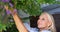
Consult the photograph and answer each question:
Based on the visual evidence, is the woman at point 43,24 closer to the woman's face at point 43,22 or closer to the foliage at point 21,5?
the woman's face at point 43,22

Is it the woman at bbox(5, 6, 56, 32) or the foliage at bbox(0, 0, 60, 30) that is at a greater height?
the foliage at bbox(0, 0, 60, 30)

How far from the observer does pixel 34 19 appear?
472 cm

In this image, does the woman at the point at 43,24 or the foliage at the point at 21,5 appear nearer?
the foliage at the point at 21,5

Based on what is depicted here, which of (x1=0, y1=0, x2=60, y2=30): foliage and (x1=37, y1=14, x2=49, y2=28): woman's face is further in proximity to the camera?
(x1=37, y1=14, x2=49, y2=28): woman's face

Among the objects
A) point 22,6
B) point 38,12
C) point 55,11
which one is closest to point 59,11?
point 55,11

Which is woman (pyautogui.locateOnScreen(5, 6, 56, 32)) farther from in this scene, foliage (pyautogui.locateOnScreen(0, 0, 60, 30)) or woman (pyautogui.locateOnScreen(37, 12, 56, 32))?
foliage (pyautogui.locateOnScreen(0, 0, 60, 30))

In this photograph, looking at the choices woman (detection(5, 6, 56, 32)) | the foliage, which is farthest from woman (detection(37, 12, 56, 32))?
the foliage

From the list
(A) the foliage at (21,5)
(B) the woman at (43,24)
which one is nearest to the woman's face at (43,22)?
(B) the woman at (43,24)

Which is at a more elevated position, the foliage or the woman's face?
the foliage

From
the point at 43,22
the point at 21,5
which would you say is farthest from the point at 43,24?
the point at 21,5

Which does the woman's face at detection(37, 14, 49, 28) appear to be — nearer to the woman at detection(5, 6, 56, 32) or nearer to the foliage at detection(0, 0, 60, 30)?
the woman at detection(5, 6, 56, 32)

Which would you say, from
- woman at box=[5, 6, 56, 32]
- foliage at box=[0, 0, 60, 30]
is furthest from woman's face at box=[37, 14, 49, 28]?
foliage at box=[0, 0, 60, 30]

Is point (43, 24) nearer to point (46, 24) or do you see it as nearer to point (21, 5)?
point (46, 24)

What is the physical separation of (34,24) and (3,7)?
2.31 metres
